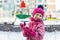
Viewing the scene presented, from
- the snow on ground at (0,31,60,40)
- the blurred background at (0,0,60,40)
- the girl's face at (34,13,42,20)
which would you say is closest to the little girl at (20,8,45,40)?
the girl's face at (34,13,42,20)

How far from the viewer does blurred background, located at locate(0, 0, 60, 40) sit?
158 centimetres

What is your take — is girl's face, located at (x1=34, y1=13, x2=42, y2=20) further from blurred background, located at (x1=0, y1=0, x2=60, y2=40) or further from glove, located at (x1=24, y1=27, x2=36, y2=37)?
blurred background, located at (x1=0, y1=0, x2=60, y2=40)

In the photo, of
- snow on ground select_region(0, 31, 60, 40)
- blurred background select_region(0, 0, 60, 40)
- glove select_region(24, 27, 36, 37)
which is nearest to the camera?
glove select_region(24, 27, 36, 37)

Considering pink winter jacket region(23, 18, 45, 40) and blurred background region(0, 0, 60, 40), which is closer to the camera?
pink winter jacket region(23, 18, 45, 40)

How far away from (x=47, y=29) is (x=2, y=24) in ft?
1.41

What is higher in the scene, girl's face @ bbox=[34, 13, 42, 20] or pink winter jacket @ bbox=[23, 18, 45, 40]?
girl's face @ bbox=[34, 13, 42, 20]

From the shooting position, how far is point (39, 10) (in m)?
0.89

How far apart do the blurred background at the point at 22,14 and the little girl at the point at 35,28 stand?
671mm

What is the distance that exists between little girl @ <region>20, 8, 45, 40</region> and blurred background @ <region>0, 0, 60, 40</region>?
0.67 meters

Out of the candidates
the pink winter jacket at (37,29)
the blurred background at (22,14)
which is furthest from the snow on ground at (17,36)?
the pink winter jacket at (37,29)

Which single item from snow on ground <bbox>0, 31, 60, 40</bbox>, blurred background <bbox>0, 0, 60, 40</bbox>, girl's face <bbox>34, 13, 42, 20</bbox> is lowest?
snow on ground <bbox>0, 31, 60, 40</bbox>

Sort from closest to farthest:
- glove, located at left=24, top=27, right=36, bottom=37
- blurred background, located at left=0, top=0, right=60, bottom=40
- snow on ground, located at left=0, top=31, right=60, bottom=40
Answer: glove, located at left=24, top=27, right=36, bottom=37, snow on ground, located at left=0, top=31, right=60, bottom=40, blurred background, located at left=0, top=0, right=60, bottom=40

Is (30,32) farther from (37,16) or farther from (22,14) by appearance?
(22,14)

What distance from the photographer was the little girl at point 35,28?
816 millimetres
